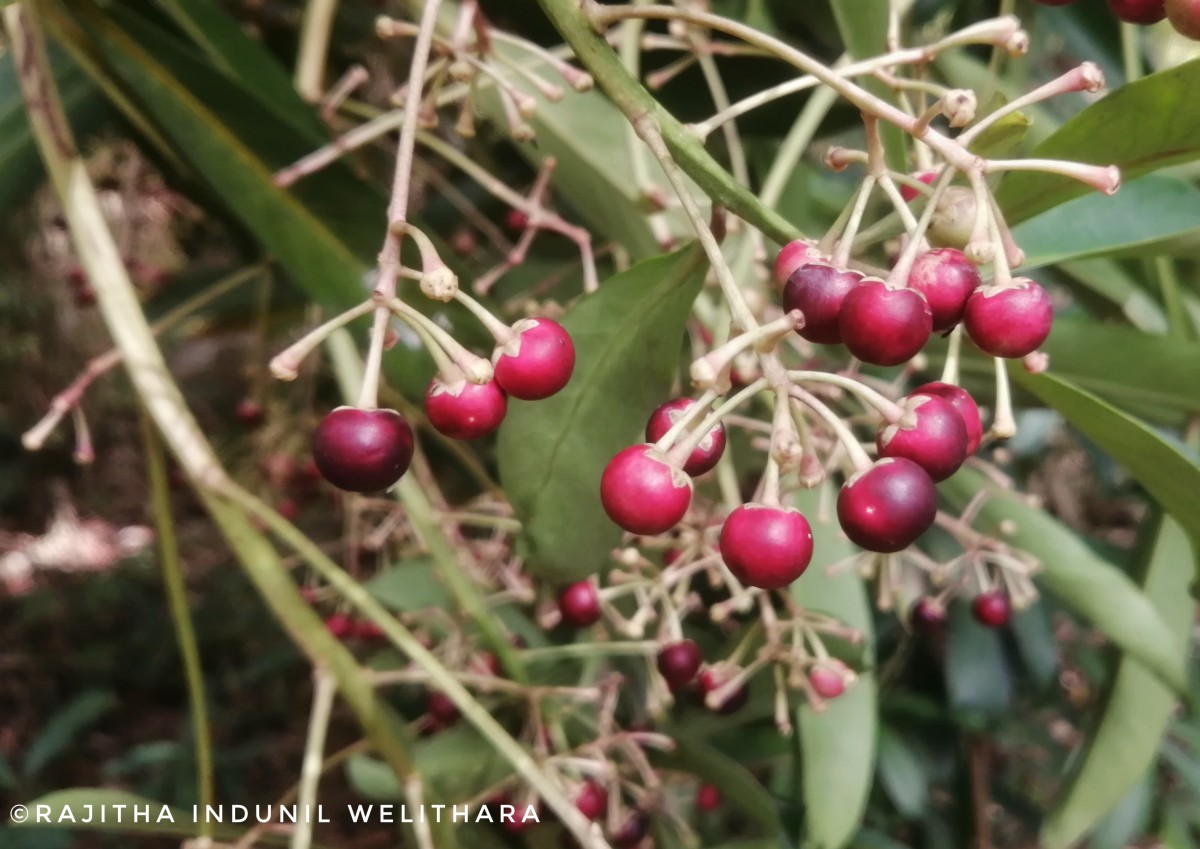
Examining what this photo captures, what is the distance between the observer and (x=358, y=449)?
0.36 meters

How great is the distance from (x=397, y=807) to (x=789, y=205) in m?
0.73

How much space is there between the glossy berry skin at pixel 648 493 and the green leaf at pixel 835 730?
12.9 inches

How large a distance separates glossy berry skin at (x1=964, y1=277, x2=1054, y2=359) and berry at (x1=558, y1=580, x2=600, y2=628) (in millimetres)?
432

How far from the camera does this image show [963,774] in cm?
119

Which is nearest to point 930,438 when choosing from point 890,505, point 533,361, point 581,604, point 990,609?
point 890,505

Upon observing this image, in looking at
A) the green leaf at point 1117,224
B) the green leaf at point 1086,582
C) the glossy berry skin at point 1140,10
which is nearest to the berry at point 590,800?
the green leaf at point 1086,582

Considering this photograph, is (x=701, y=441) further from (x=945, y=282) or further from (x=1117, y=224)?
(x=1117, y=224)

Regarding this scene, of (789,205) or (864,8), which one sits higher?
(864,8)

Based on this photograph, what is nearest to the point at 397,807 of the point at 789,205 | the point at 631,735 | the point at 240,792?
the point at 631,735

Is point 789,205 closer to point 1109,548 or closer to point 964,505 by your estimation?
point 964,505

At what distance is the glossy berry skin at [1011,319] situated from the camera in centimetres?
34

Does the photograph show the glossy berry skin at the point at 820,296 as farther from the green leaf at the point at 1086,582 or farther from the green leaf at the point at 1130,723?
the green leaf at the point at 1130,723

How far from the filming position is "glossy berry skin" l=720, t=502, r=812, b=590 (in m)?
0.33

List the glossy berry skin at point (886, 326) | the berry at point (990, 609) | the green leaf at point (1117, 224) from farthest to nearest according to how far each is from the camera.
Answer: the berry at point (990, 609), the green leaf at point (1117, 224), the glossy berry skin at point (886, 326)
